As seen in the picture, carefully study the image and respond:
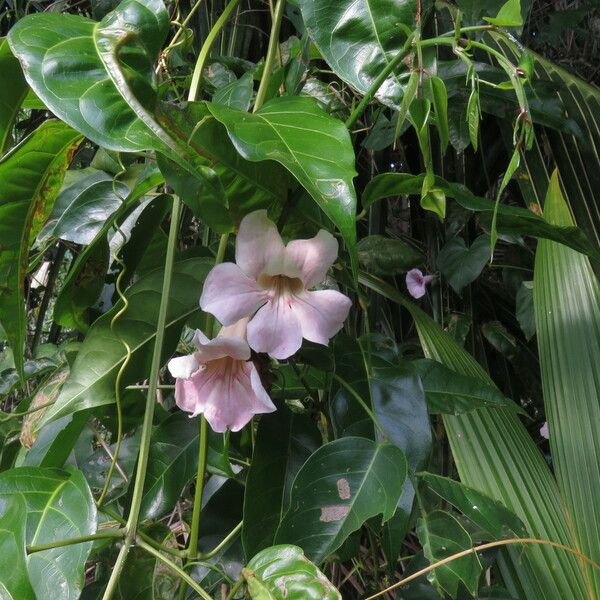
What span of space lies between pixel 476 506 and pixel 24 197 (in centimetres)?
48

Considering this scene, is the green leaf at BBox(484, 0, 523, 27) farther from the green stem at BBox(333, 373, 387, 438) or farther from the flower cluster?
the green stem at BBox(333, 373, 387, 438)

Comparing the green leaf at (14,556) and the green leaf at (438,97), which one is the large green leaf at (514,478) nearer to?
the green leaf at (438,97)

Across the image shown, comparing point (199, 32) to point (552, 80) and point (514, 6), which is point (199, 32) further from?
point (514, 6)

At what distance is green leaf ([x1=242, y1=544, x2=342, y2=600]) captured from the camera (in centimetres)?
46

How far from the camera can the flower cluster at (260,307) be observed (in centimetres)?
57

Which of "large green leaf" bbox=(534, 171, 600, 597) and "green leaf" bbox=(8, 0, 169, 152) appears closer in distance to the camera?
"green leaf" bbox=(8, 0, 169, 152)

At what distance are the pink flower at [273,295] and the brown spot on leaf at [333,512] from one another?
126 mm

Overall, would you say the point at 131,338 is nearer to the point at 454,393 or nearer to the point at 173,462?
the point at 173,462

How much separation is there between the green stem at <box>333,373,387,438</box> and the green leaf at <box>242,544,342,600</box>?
0.53 feet

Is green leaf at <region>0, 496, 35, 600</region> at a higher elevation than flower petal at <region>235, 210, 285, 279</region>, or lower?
lower

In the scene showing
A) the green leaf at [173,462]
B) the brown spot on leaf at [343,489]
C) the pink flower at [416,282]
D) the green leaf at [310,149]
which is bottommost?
→ the pink flower at [416,282]

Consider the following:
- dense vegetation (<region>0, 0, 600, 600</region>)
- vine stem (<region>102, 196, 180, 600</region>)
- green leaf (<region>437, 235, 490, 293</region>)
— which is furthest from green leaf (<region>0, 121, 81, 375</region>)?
green leaf (<region>437, 235, 490, 293</region>)

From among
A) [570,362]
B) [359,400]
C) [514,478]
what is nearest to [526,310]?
[570,362]

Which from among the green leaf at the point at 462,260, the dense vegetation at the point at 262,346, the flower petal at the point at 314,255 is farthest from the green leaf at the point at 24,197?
the green leaf at the point at 462,260
